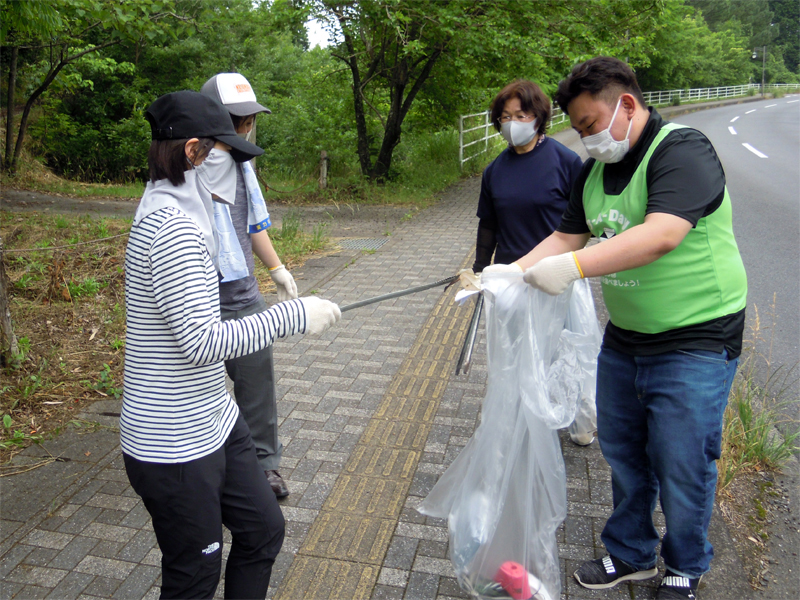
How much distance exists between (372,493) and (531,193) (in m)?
1.66

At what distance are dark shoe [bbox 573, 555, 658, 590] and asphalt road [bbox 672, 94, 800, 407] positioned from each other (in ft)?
7.70

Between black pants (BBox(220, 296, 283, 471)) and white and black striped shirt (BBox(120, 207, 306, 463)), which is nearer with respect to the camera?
white and black striped shirt (BBox(120, 207, 306, 463))

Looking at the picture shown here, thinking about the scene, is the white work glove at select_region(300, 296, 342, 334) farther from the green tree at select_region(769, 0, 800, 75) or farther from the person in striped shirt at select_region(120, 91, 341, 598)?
the green tree at select_region(769, 0, 800, 75)

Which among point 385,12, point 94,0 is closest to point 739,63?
point 385,12

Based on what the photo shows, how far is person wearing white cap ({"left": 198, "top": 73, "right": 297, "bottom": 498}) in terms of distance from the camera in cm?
270

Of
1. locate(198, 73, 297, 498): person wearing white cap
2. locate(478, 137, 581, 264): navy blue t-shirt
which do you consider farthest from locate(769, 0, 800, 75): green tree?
locate(198, 73, 297, 498): person wearing white cap

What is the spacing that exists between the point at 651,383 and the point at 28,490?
9.14 ft

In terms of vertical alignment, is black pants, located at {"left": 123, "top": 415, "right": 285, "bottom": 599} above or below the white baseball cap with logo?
below

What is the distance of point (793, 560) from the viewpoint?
263 cm

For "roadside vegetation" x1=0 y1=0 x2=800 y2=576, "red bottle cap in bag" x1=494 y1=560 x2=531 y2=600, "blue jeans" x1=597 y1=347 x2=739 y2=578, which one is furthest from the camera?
"roadside vegetation" x1=0 y1=0 x2=800 y2=576

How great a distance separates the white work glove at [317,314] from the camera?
73.0 inches

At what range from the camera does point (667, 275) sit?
2.10 meters

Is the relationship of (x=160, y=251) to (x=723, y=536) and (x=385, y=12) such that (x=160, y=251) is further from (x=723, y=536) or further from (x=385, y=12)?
(x=385, y=12)

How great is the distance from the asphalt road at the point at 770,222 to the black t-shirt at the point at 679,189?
8.41ft
